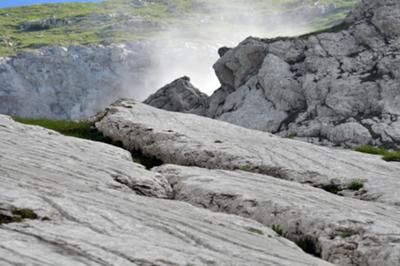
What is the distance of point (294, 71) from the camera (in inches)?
4311

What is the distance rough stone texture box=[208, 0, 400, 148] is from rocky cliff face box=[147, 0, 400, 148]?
0.50 ft

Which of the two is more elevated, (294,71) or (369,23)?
(369,23)

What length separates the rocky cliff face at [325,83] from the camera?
302 ft

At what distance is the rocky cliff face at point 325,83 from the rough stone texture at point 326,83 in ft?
0.50

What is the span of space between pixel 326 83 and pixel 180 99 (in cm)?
3309

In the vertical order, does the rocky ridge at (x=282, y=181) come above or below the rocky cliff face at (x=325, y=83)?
below

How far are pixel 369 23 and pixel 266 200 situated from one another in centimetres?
9666

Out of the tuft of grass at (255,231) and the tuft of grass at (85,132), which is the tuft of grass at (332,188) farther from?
the tuft of grass at (85,132)

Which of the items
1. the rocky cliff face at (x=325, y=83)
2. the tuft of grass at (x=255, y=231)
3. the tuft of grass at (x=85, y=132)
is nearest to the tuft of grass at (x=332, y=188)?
the tuft of grass at (x=255, y=231)

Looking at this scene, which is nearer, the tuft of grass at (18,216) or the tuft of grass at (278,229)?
the tuft of grass at (18,216)

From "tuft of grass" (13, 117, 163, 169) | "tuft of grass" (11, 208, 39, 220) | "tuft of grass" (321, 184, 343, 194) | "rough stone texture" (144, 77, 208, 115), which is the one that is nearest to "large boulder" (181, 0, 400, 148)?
"rough stone texture" (144, 77, 208, 115)

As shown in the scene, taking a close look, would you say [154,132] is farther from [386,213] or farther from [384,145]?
[384,145]

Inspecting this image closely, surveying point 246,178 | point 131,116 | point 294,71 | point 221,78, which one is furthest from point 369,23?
point 246,178

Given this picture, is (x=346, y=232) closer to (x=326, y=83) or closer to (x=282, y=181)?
(x=282, y=181)
